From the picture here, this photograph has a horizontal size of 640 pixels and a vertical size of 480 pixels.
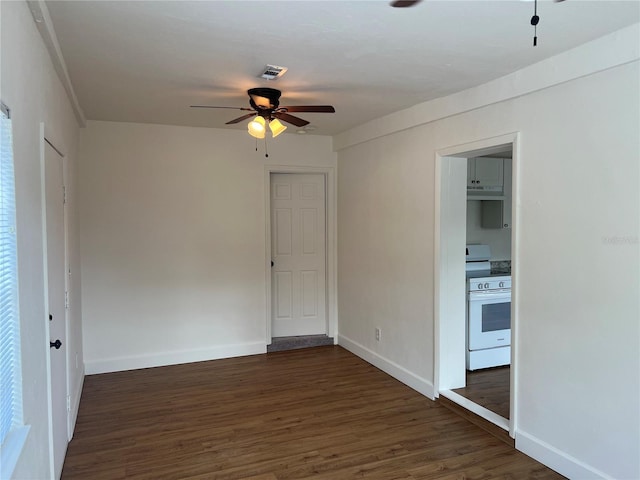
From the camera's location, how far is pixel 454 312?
3879 millimetres

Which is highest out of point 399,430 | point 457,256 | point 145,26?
point 145,26

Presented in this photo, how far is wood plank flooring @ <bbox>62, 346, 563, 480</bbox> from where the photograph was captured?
282 cm

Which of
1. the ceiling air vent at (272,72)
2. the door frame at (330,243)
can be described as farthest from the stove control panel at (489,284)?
the ceiling air vent at (272,72)

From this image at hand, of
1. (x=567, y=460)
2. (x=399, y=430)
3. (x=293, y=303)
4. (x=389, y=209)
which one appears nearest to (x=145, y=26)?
(x=389, y=209)

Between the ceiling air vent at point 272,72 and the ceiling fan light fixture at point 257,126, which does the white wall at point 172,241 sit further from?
the ceiling air vent at point 272,72

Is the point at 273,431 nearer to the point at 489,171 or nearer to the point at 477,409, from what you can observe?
the point at 477,409

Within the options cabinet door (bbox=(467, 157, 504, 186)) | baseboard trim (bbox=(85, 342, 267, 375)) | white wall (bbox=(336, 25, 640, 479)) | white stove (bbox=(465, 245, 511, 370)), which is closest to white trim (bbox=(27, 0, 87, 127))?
baseboard trim (bbox=(85, 342, 267, 375))

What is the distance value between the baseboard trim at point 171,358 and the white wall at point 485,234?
2836 millimetres

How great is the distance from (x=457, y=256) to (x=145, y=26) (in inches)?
113

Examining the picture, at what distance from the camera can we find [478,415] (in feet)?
11.2

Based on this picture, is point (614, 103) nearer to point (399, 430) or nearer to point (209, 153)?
point (399, 430)

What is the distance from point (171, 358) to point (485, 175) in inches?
156

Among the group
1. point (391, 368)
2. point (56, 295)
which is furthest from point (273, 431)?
point (56, 295)

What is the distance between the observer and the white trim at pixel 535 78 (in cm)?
235
